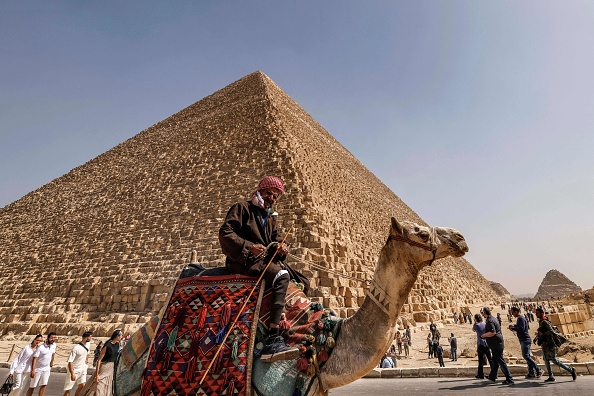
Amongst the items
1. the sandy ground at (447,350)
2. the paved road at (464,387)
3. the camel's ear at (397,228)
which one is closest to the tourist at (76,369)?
the paved road at (464,387)

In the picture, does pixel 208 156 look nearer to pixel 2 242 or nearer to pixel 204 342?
pixel 2 242

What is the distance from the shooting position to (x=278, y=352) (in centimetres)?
200

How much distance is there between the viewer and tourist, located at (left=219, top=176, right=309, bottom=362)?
6.97 ft

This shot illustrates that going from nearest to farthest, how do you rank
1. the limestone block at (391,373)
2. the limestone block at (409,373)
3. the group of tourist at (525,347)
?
the group of tourist at (525,347)
the limestone block at (409,373)
the limestone block at (391,373)

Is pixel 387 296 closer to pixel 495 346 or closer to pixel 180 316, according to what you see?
pixel 180 316

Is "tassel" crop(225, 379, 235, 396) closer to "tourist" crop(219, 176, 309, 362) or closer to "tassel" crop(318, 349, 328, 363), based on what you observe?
"tourist" crop(219, 176, 309, 362)

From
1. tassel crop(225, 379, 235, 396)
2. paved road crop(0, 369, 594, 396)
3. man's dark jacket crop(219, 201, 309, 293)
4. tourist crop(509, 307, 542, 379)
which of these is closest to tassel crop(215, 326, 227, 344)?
tassel crop(225, 379, 235, 396)

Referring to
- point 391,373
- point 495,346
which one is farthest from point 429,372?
point 495,346

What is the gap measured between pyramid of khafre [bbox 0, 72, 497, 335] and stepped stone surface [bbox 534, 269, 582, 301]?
41.0 metres

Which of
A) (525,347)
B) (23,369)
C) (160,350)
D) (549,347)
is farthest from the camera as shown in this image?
(525,347)

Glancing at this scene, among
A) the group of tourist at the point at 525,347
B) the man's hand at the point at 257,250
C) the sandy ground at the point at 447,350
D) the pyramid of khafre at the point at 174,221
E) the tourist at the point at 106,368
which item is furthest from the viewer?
the pyramid of khafre at the point at 174,221

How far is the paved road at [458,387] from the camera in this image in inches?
182

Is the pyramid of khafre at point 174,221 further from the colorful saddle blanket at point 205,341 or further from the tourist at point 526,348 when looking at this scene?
the colorful saddle blanket at point 205,341

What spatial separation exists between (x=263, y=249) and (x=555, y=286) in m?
78.8
